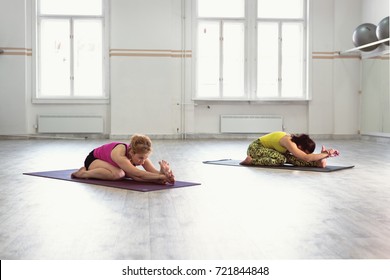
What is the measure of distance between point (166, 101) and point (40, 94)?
2689 mm

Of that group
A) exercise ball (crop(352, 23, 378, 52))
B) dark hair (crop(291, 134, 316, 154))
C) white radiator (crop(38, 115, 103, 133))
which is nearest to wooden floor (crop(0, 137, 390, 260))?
dark hair (crop(291, 134, 316, 154))

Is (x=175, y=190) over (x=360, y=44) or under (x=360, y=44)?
under

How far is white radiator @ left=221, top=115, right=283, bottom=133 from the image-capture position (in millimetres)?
13000

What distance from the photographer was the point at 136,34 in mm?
12539

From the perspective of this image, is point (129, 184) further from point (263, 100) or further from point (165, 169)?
point (263, 100)

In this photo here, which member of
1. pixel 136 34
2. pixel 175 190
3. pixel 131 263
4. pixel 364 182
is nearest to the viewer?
pixel 131 263

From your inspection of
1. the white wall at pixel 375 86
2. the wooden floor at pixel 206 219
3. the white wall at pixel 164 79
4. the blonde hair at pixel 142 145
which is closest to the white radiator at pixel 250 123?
the white wall at pixel 164 79

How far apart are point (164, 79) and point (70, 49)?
211 cm

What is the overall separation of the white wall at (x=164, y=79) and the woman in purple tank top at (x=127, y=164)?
7.70 metres

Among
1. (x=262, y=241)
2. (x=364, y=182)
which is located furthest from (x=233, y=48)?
(x=262, y=241)

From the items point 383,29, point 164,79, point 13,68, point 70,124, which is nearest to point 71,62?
point 13,68

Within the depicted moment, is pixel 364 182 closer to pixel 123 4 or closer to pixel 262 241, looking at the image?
pixel 262 241

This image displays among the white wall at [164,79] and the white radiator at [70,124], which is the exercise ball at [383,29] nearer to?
the white wall at [164,79]

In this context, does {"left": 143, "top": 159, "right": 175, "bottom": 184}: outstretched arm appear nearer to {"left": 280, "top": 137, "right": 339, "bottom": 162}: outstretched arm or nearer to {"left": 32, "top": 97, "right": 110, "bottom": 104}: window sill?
{"left": 280, "top": 137, "right": 339, "bottom": 162}: outstretched arm
